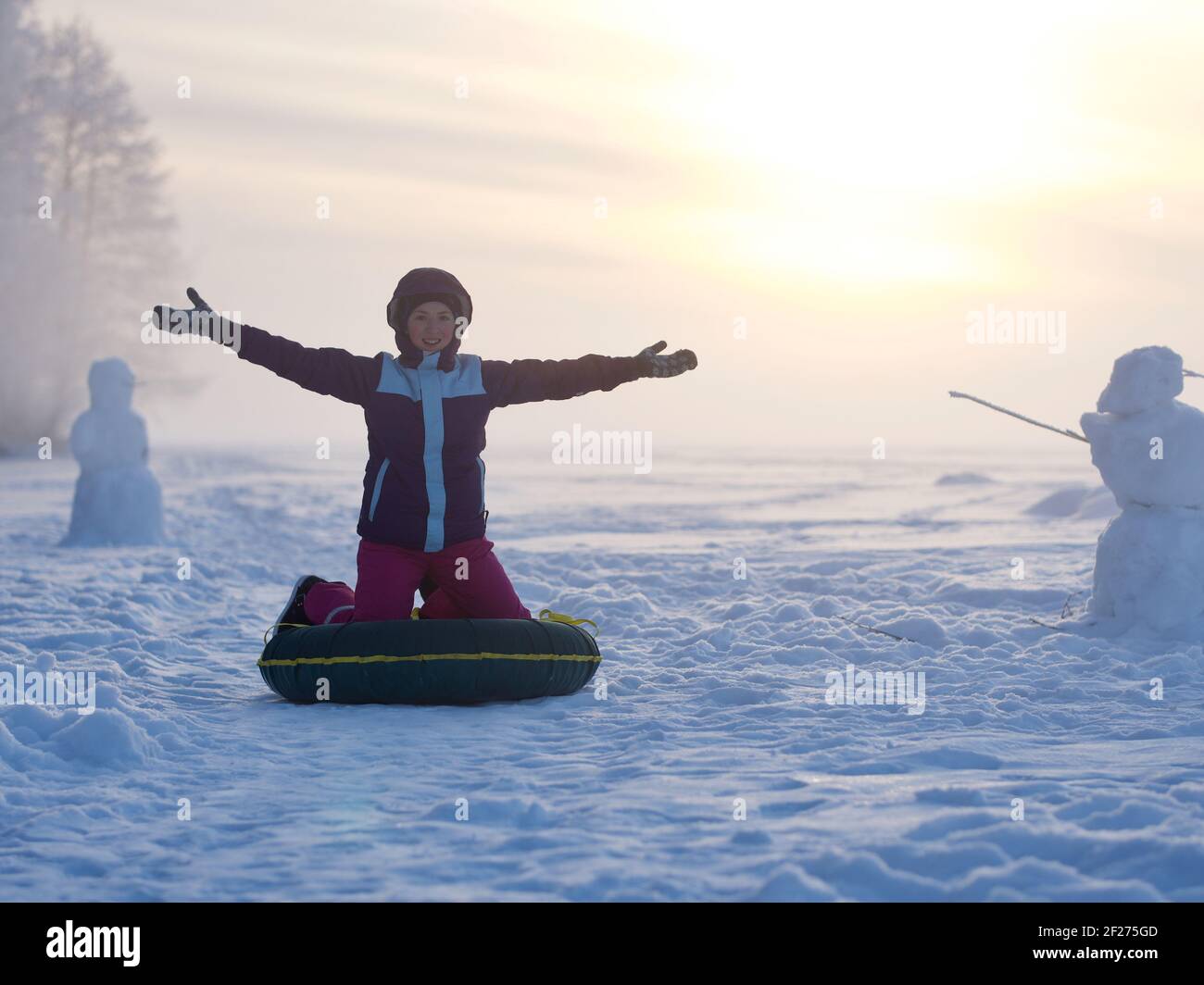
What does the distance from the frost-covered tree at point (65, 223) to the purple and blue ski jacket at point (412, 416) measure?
28.4 metres

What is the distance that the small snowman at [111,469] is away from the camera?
13.4 metres

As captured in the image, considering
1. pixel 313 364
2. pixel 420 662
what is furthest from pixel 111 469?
pixel 420 662

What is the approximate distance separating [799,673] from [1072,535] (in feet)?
33.1

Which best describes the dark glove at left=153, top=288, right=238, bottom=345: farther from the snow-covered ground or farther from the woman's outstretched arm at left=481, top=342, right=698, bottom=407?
the snow-covered ground

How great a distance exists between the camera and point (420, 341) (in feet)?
19.3

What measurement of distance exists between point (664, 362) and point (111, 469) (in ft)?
31.4

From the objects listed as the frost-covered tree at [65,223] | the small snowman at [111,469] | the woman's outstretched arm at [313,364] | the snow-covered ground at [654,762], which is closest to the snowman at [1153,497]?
the snow-covered ground at [654,762]

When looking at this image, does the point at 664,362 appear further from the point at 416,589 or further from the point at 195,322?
the point at 195,322

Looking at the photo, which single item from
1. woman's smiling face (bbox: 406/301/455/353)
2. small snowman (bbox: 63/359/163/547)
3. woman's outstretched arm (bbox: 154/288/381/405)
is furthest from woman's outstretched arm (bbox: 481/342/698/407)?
small snowman (bbox: 63/359/163/547)

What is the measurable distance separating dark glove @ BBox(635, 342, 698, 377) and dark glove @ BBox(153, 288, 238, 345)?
1918 mm

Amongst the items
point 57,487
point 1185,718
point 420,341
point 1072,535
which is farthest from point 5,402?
point 1185,718

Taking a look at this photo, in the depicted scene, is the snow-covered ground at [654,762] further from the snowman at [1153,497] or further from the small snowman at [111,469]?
the small snowman at [111,469]

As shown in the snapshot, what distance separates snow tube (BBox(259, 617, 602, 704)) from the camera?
545 cm

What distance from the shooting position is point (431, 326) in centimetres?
584
